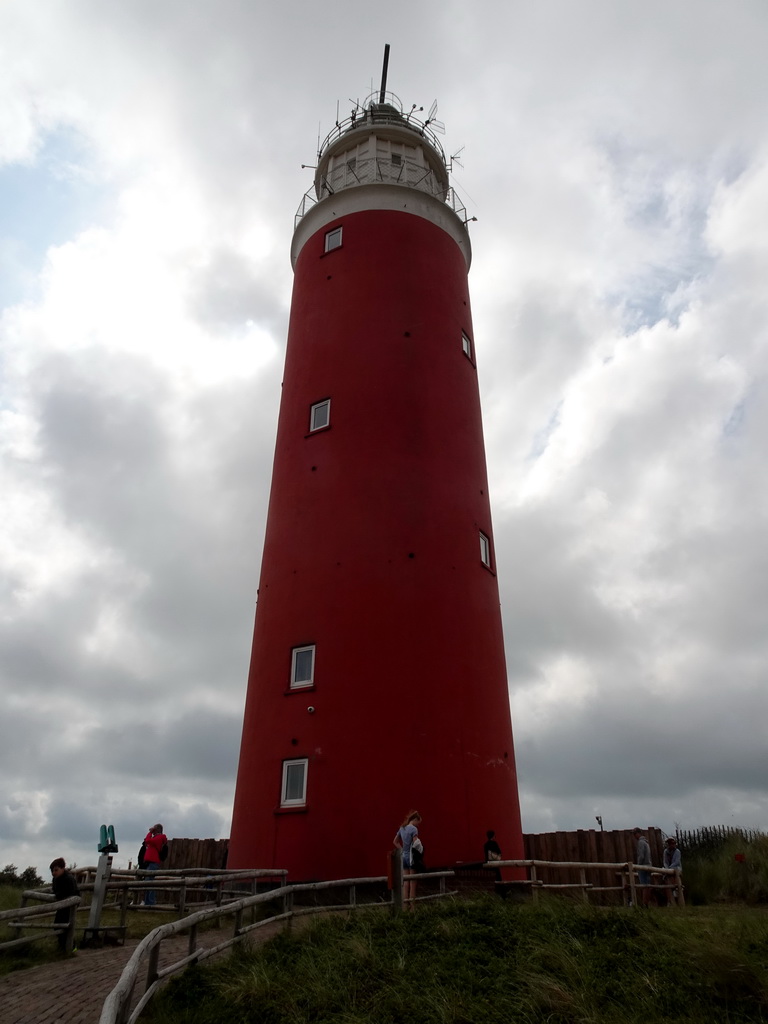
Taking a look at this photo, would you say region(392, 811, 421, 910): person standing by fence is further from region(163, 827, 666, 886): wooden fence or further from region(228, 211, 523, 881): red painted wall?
region(163, 827, 666, 886): wooden fence

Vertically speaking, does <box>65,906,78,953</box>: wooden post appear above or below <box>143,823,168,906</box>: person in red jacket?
below

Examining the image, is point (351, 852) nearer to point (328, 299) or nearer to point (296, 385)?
point (296, 385)

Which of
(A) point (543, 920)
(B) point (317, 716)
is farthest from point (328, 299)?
(A) point (543, 920)

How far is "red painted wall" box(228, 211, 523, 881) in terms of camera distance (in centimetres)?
1516

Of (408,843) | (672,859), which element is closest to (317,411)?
(408,843)

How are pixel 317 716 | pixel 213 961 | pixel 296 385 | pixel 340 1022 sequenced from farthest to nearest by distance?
1. pixel 296 385
2. pixel 317 716
3. pixel 213 961
4. pixel 340 1022

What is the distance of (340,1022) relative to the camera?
750 centimetres

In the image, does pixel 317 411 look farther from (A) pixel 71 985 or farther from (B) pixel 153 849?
(A) pixel 71 985

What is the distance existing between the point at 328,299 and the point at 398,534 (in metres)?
7.14

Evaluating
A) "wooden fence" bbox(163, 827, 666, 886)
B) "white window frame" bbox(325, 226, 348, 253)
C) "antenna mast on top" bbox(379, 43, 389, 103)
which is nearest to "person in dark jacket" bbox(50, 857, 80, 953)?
"wooden fence" bbox(163, 827, 666, 886)

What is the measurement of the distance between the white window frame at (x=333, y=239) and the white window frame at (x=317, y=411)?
483 cm

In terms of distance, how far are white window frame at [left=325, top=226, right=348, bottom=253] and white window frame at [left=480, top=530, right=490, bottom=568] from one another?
8743mm

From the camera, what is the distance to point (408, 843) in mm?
13461

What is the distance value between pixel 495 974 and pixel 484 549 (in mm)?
11162
